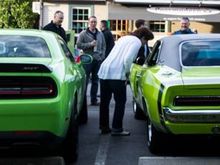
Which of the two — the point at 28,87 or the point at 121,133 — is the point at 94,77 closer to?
the point at 121,133

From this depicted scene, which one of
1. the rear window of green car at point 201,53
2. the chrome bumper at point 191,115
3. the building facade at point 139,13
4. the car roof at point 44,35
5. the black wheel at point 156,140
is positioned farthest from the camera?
the building facade at point 139,13

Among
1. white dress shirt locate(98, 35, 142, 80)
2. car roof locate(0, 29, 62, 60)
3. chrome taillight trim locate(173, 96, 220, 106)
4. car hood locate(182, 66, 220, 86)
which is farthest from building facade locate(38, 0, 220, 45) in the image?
chrome taillight trim locate(173, 96, 220, 106)

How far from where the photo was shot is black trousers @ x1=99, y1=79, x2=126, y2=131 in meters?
8.16

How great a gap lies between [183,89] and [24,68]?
168cm

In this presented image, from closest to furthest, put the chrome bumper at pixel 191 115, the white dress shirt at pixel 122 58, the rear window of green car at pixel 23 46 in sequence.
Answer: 1. the chrome bumper at pixel 191 115
2. the rear window of green car at pixel 23 46
3. the white dress shirt at pixel 122 58

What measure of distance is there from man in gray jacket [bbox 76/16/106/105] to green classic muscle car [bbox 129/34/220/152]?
13.6ft

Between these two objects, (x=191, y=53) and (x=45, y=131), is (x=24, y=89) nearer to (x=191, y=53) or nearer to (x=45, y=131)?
(x=45, y=131)

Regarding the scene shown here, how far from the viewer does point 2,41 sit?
6.88m

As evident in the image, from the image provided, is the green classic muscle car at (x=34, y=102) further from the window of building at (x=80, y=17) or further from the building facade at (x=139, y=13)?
the window of building at (x=80, y=17)

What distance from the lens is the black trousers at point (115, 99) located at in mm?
8164

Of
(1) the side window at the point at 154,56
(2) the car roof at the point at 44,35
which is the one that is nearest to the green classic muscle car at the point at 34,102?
(2) the car roof at the point at 44,35

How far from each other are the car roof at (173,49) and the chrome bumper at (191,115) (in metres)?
0.71

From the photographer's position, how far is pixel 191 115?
639cm

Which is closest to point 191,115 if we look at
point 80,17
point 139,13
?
point 139,13
